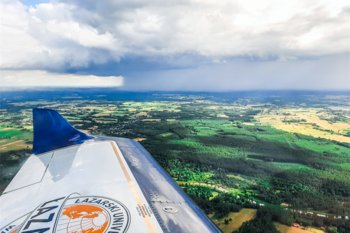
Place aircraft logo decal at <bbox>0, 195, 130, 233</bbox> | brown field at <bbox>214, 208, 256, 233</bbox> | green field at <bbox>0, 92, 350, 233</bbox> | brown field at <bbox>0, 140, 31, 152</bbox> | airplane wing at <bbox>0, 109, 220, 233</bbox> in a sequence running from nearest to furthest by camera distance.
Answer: aircraft logo decal at <bbox>0, 195, 130, 233</bbox> → airplane wing at <bbox>0, 109, 220, 233</bbox> → brown field at <bbox>214, 208, 256, 233</bbox> → green field at <bbox>0, 92, 350, 233</bbox> → brown field at <bbox>0, 140, 31, 152</bbox>

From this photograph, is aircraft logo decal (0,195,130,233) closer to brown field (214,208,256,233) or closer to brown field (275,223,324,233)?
brown field (214,208,256,233)

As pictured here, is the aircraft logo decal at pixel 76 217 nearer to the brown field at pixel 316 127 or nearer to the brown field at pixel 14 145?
the brown field at pixel 14 145

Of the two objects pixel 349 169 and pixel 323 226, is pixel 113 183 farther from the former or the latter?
pixel 349 169

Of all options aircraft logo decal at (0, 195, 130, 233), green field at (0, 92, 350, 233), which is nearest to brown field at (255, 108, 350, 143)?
green field at (0, 92, 350, 233)

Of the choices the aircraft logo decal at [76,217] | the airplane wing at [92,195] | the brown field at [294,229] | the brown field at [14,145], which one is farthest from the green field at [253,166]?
the aircraft logo decal at [76,217]

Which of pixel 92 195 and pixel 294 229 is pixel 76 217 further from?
pixel 294 229

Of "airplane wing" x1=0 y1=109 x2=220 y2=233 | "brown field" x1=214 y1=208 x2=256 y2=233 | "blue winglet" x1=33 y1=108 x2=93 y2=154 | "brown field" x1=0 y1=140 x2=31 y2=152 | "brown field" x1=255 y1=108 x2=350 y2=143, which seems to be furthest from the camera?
"brown field" x1=255 y1=108 x2=350 y2=143

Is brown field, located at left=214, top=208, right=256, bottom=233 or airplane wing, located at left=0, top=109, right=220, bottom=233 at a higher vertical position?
airplane wing, located at left=0, top=109, right=220, bottom=233
